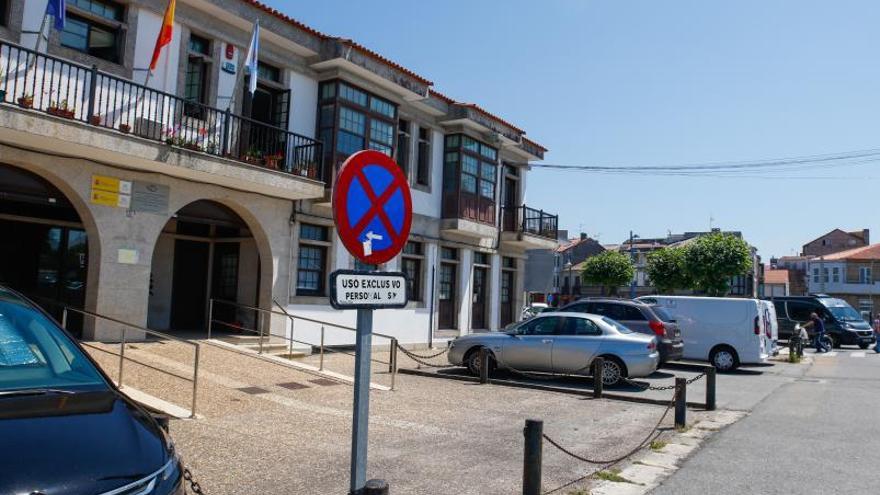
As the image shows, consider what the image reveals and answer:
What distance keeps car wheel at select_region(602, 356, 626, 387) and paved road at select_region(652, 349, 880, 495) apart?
2.51m

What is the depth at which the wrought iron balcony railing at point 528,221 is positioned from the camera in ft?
79.9

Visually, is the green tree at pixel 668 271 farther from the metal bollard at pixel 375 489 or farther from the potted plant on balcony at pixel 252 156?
the metal bollard at pixel 375 489

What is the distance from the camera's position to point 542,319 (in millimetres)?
13898

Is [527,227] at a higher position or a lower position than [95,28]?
lower

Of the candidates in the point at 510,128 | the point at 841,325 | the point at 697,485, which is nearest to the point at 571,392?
the point at 697,485

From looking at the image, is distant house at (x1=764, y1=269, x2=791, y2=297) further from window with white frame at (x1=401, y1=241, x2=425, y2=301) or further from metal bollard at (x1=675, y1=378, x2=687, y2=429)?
metal bollard at (x1=675, y1=378, x2=687, y2=429)

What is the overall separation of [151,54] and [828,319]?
28823 mm

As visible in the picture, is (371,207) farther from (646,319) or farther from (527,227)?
(527,227)

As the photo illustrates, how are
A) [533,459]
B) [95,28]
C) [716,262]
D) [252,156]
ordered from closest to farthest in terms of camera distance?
[533,459]
[95,28]
[252,156]
[716,262]

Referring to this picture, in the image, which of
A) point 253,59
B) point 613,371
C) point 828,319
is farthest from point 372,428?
point 828,319

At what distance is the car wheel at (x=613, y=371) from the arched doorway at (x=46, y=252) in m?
10.2

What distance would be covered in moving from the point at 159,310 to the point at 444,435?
395 inches

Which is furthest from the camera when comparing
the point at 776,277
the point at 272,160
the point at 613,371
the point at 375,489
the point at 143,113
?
the point at 776,277

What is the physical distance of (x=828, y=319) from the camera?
28797 mm
